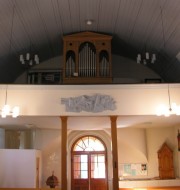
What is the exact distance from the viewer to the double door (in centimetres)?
1186

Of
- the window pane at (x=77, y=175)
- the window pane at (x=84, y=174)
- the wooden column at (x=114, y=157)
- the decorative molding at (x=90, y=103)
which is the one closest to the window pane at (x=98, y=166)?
the window pane at (x=84, y=174)

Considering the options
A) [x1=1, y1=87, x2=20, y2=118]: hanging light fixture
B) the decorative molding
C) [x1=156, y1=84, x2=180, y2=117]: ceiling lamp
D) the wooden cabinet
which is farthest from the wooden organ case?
the wooden cabinet

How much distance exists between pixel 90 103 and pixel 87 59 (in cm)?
182

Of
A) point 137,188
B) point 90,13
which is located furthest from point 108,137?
point 90,13

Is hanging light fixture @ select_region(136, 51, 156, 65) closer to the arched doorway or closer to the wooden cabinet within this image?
the wooden cabinet

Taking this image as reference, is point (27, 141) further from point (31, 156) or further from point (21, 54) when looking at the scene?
point (21, 54)

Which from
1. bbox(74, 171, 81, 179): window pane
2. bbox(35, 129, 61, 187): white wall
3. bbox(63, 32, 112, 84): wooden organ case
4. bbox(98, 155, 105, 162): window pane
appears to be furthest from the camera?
bbox(98, 155, 105, 162): window pane

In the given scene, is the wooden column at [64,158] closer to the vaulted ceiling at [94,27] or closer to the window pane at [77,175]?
the vaulted ceiling at [94,27]

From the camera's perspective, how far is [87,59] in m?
9.96

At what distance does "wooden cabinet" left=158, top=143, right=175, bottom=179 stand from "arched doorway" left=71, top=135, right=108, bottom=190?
2052 mm

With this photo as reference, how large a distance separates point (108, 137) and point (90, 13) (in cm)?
506

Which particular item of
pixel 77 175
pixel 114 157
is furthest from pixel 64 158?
pixel 77 175

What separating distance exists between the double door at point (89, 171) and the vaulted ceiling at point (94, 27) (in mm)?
3917

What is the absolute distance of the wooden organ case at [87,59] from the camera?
964 centimetres
